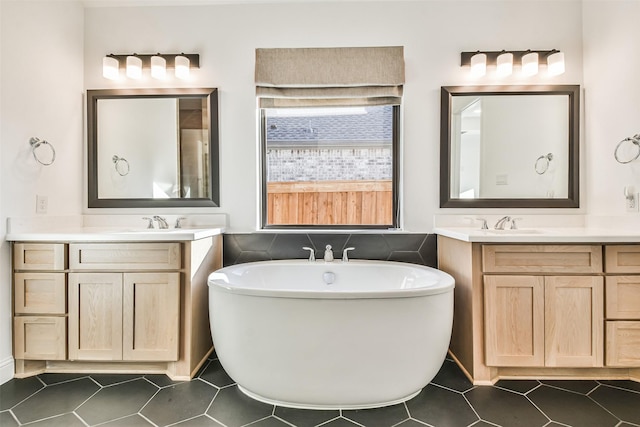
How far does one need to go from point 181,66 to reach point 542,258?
8.37ft

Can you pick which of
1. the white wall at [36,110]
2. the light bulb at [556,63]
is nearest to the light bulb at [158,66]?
the white wall at [36,110]

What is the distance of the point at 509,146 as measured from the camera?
2.34 m

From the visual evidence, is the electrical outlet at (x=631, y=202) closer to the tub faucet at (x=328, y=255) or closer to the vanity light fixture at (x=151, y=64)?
the tub faucet at (x=328, y=255)

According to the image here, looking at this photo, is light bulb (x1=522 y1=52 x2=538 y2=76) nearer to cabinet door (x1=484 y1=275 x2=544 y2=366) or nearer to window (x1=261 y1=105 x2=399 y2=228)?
window (x1=261 y1=105 x2=399 y2=228)

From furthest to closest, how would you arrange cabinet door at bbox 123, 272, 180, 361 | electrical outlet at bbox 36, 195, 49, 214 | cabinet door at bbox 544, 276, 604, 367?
electrical outlet at bbox 36, 195, 49, 214 → cabinet door at bbox 123, 272, 180, 361 → cabinet door at bbox 544, 276, 604, 367

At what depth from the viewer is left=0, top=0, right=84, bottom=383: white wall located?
6.00 ft

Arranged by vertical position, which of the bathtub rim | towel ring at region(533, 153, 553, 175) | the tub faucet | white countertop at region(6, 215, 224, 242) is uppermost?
towel ring at region(533, 153, 553, 175)

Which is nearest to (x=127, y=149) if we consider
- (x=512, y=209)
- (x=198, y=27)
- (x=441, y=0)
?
(x=198, y=27)

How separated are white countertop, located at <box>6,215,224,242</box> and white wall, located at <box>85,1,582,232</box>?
1.17 ft

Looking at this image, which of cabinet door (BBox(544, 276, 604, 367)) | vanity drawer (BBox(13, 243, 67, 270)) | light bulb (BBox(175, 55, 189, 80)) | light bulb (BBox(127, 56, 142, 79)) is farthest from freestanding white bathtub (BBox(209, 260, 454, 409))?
light bulb (BBox(127, 56, 142, 79))

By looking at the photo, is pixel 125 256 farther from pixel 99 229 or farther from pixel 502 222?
pixel 502 222

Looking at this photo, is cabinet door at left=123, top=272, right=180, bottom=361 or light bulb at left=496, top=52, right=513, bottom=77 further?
light bulb at left=496, top=52, right=513, bottom=77

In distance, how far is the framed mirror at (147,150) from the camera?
7.89 feet

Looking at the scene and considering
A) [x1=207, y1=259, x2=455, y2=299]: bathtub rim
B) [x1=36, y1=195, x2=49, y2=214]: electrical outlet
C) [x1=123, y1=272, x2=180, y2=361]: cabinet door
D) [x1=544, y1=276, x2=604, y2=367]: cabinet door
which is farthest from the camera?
[x1=36, y1=195, x2=49, y2=214]: electrical outlet
